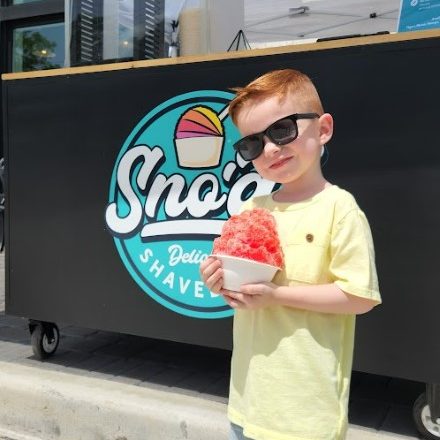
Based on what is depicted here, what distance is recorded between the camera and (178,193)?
3191 millimetres

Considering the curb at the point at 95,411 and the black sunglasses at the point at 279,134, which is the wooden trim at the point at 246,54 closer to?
the black sunglasses at the point at 279,134

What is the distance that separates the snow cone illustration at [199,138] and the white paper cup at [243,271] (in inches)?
59.1

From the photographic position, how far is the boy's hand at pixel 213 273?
164 cm

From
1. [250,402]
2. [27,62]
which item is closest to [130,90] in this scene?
[250,402]

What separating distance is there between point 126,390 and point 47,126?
5.35ft

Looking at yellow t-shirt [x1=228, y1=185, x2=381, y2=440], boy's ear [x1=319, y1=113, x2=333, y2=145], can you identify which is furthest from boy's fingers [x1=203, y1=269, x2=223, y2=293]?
boy's ear [x1=319, y1=113, x2=333, y2=145]

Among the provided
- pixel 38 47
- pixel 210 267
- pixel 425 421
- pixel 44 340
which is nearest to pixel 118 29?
pixel 44 340

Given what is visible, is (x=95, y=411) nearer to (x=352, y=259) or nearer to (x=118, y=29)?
(x=352, y=259)

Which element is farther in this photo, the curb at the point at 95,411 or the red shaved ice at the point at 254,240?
the curb at the point at 95,411

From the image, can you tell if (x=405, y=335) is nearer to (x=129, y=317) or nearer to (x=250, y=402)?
(x=250, y=402)

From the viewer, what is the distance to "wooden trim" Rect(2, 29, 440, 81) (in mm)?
2545

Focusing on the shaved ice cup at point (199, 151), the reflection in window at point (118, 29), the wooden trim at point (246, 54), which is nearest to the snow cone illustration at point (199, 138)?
the shaved ice cup at point (199, 151)

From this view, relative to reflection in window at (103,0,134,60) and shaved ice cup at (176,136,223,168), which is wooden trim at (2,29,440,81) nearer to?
reflection in window at (103,0,134,60)

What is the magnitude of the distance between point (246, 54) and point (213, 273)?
1.61 m
